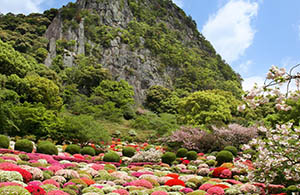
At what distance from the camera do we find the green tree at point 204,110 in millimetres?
27906

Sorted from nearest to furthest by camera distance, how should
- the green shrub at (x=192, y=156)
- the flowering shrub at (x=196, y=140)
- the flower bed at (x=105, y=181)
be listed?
the flower bed at (x=105, y=181)
the green shrub at (x=192, y=156)
the flowering shrub at (x=196, y=140)

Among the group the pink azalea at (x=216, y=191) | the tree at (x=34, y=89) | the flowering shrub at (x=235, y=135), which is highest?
the tree at (x=34, y=89)

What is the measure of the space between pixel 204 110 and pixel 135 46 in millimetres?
32022

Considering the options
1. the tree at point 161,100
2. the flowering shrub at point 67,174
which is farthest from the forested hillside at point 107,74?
the flowering shrub at point 67,174

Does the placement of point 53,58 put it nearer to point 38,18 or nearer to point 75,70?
point 75,70

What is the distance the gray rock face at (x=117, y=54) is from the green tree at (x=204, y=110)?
20.2 metres

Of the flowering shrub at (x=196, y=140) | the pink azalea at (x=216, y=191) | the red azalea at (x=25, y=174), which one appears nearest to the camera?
the pink azalea at (x=216, y=191)

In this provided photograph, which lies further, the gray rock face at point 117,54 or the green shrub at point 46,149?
the gray rock face at point 117,54

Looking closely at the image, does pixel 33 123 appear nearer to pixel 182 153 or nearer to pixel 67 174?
pixel 67 174

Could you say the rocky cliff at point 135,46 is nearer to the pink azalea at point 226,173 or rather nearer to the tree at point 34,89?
the tree at point 34,89

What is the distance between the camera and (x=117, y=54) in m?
53.5

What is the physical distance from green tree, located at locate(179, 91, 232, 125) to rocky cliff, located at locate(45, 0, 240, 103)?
20.4 m

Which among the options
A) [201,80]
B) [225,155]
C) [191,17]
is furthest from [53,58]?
[191,17]

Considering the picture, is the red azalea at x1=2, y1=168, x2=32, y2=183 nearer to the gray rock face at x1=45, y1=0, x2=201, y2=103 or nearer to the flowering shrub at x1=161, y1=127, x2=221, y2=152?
the flowering shrub at x1=161, y1=127, x2=221, y2=152
